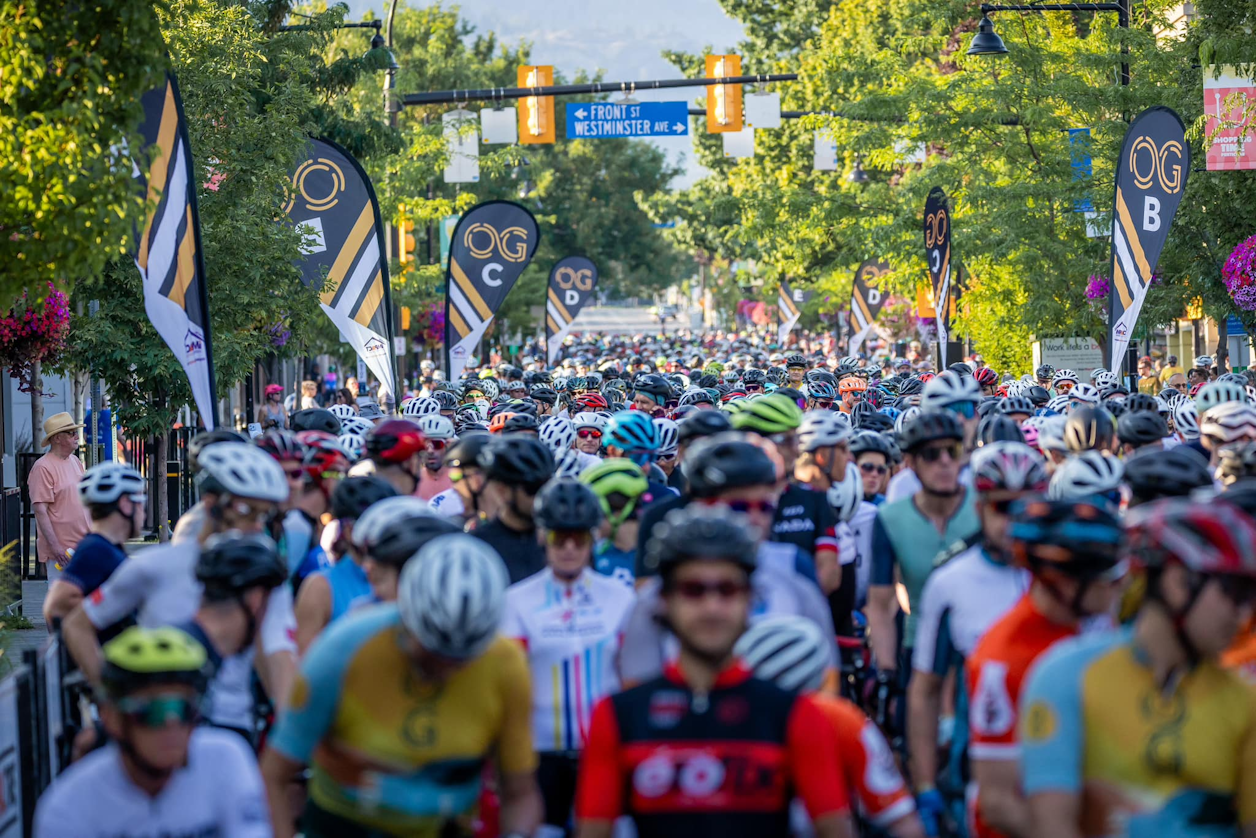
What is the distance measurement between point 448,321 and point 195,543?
51.8 ft

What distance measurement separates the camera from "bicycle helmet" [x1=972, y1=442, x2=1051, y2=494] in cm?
623

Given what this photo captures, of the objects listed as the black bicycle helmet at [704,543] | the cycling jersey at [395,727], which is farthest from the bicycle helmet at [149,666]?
the black bicycle helmet at [704,543]

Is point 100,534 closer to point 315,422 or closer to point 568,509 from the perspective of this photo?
point 568,509

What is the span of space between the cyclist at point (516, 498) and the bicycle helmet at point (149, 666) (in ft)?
8.85

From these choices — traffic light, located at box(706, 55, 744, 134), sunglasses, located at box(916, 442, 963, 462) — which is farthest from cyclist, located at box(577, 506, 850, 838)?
traffic light, located at box(706, 55, 744, 134)

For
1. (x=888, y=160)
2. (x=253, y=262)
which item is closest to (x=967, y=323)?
(x=888, y=160)

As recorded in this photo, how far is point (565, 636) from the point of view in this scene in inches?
227

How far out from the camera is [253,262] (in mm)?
18312

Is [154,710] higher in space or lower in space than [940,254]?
lower

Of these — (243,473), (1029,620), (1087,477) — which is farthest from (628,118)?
(1029,620)

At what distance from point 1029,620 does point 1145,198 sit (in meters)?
12.4

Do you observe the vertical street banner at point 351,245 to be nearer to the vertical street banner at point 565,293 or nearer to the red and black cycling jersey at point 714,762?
the red and black cycling jersey at point 714,762

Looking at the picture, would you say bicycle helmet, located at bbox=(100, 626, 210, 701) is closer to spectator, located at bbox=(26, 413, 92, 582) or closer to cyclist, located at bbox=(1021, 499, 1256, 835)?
cyclist, located at bbox=(1021, 499, 1256, 835)

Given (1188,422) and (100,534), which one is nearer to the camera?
(100,534)
